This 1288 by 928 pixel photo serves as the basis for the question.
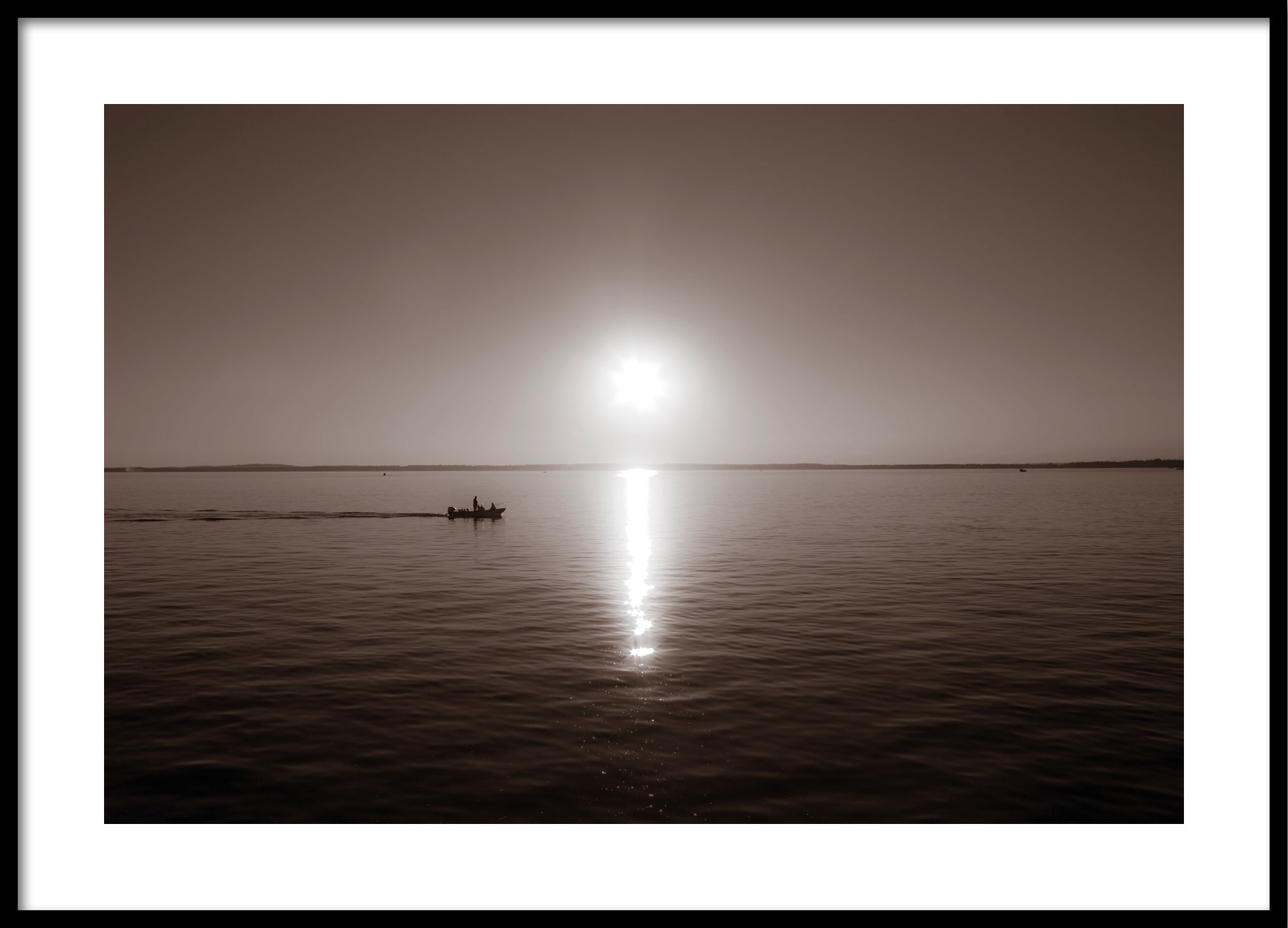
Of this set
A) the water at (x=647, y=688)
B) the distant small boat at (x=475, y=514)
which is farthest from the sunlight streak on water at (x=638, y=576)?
the distant small boat at (x=475, y=514)

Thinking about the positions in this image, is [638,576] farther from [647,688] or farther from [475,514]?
[475,514]

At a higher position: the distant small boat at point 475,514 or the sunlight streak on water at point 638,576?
the distant small boat at point 475,514

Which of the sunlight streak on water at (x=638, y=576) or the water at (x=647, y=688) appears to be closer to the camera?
the water at (x=647, y=688)

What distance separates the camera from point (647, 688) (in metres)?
16.9

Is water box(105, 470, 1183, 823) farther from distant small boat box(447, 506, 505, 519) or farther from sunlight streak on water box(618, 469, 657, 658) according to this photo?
distant small boat box(447, 506, 505, 519)

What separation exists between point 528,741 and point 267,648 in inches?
447

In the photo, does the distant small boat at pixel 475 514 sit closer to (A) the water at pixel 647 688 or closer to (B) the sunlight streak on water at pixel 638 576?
(B) the sunlight streak on water at pixel 638 576

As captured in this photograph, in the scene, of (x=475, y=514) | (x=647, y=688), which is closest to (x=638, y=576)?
(x=647, y=688)

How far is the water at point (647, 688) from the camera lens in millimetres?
11125

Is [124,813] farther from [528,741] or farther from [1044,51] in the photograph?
[1044,51]

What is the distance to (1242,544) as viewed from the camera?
6.74 meters

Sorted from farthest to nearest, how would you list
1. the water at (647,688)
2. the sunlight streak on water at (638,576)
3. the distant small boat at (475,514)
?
the distant small boat at (475,514), the sunlight streak on water at (638,576), the water at (647,688)

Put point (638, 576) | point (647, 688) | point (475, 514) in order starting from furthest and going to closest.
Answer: point (475, 514) < point (638, 576) < point (647, 688)
